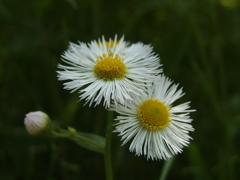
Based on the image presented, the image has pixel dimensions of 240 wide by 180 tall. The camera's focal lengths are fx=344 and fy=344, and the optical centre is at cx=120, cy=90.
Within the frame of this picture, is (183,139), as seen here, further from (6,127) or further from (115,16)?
(115,16)

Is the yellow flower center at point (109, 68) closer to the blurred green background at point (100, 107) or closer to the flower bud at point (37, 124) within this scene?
the flower bud at point (37, 124)

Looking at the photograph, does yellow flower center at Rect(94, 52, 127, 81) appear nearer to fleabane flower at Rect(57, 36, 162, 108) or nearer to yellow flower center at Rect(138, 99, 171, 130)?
A: fleabane flower at Rect(57, 36, 162, 108)

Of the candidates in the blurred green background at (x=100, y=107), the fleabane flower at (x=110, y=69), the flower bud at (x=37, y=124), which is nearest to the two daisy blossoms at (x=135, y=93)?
the fleabane flower at (x=110, y=69)

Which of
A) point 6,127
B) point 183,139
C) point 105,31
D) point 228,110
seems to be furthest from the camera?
point 105,31

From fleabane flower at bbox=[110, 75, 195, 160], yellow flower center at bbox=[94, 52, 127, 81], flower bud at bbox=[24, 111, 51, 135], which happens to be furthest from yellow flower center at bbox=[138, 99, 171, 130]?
flower bud at bbox=[24, 111, 51, 135]

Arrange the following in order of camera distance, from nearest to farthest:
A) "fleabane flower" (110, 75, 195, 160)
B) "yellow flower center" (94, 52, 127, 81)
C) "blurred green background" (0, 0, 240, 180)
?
"fleabane flower" (110, 75, 195, 160) < "yellow flower center" (94, 52, 127, 81) < "blurred green background" (0, 0, 240, 180)

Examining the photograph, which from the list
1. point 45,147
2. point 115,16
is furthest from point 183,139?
point 115,16

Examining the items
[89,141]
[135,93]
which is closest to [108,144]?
[89,141]
